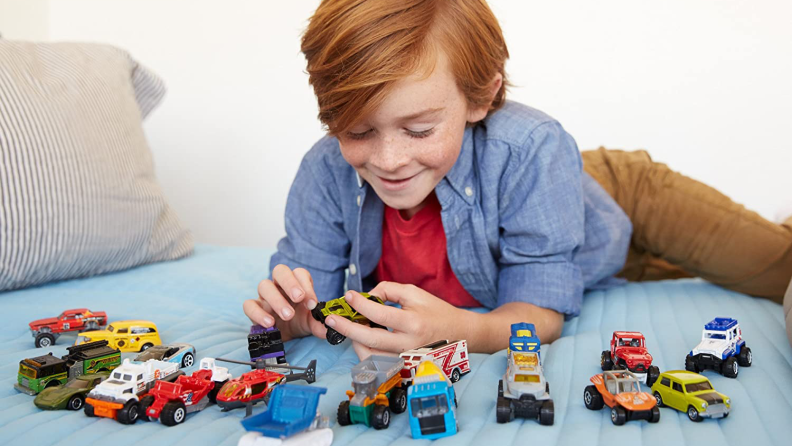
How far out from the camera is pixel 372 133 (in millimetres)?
1022

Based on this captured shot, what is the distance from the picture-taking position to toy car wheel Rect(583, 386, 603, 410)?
772 mm

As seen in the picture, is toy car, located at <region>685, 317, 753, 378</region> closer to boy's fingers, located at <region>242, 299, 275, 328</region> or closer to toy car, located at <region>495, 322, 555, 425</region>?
toy car, located at <region>495, 322, 555, 425</region>

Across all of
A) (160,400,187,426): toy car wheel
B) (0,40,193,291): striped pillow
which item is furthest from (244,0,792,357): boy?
(0,40,193,291): striped pillow

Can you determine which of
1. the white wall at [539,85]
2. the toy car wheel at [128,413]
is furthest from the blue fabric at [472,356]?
the white wall at [539,85]

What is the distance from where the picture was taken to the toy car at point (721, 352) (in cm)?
89

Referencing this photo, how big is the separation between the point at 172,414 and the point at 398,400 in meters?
0.27

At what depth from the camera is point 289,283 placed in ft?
3.23

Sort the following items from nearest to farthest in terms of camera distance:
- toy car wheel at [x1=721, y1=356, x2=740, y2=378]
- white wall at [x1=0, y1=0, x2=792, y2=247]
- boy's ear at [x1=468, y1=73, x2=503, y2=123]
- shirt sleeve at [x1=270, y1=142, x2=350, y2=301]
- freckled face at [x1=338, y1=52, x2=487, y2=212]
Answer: toy car wheel at [x1=721, y1=356, x2=740, y2=378] → freckled face at [x1=338, y1=52, x2=487, y2=212] → boy's ear at [x1=468, y1=73, x2=503, y2=123] → shirt sleeve at [x1=270, y1=142, x2=350, y2=301] → white wall at [x1=0, y1=0, x2=792, y2=247]

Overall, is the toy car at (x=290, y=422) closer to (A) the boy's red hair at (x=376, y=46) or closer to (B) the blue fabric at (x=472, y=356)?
(B) the blue fabric at (x=472, y=356)

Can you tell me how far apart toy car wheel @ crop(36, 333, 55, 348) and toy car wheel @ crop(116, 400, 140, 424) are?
0.38 m

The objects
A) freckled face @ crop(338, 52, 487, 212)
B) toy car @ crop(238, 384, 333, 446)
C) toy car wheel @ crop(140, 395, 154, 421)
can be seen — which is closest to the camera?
toy car @ crop(238, 384, 333, 446)

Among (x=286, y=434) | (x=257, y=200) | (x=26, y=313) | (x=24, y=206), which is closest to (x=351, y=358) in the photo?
(x=286, y=434)

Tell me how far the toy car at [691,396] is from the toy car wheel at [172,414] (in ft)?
1.93

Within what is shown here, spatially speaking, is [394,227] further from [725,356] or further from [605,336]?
[725,356]
